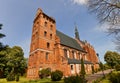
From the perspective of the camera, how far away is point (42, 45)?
1184 inches

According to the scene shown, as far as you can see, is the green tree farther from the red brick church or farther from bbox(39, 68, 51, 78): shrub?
bbox(39, 68, 51, 78): shrub

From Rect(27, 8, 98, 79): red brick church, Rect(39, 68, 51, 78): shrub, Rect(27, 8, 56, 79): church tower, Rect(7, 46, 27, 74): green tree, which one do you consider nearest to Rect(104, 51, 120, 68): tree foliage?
Rect(27, 8, 98, 79): red brick church

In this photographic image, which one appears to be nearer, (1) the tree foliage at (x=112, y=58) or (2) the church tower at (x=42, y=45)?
(2) the church tower at (x=42, y=45)

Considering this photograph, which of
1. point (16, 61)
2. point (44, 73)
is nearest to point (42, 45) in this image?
point (44, 73)

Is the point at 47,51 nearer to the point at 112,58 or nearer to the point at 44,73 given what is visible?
the point at 44,73

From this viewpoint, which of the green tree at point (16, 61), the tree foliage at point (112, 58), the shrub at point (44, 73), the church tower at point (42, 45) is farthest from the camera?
the tree foliage at point (112, 58)

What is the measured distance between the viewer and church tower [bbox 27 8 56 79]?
93.4 feet

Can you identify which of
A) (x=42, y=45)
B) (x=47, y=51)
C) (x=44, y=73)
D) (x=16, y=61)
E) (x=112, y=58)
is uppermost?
(x=42, y=45)

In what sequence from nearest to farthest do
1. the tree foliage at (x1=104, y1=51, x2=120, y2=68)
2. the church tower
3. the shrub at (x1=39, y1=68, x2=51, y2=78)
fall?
1. the shrub at (x1=39, y1=68, x2=51, y2=78)
2. the church tower
3. the tree foliage at (x1=104, y1=51, x2=120, y2=68)

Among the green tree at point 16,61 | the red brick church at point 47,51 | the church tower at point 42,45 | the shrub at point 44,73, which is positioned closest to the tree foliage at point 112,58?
the red brick church at point 47,51

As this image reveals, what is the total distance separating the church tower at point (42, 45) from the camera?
93.4ft

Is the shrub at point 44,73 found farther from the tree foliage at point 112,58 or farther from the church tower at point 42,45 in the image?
the tree foliage at point 112,58

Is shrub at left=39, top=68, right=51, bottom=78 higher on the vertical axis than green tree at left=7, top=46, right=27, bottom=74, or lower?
lower

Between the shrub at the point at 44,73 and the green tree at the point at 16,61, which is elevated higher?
the green tree at the point at 16,61
